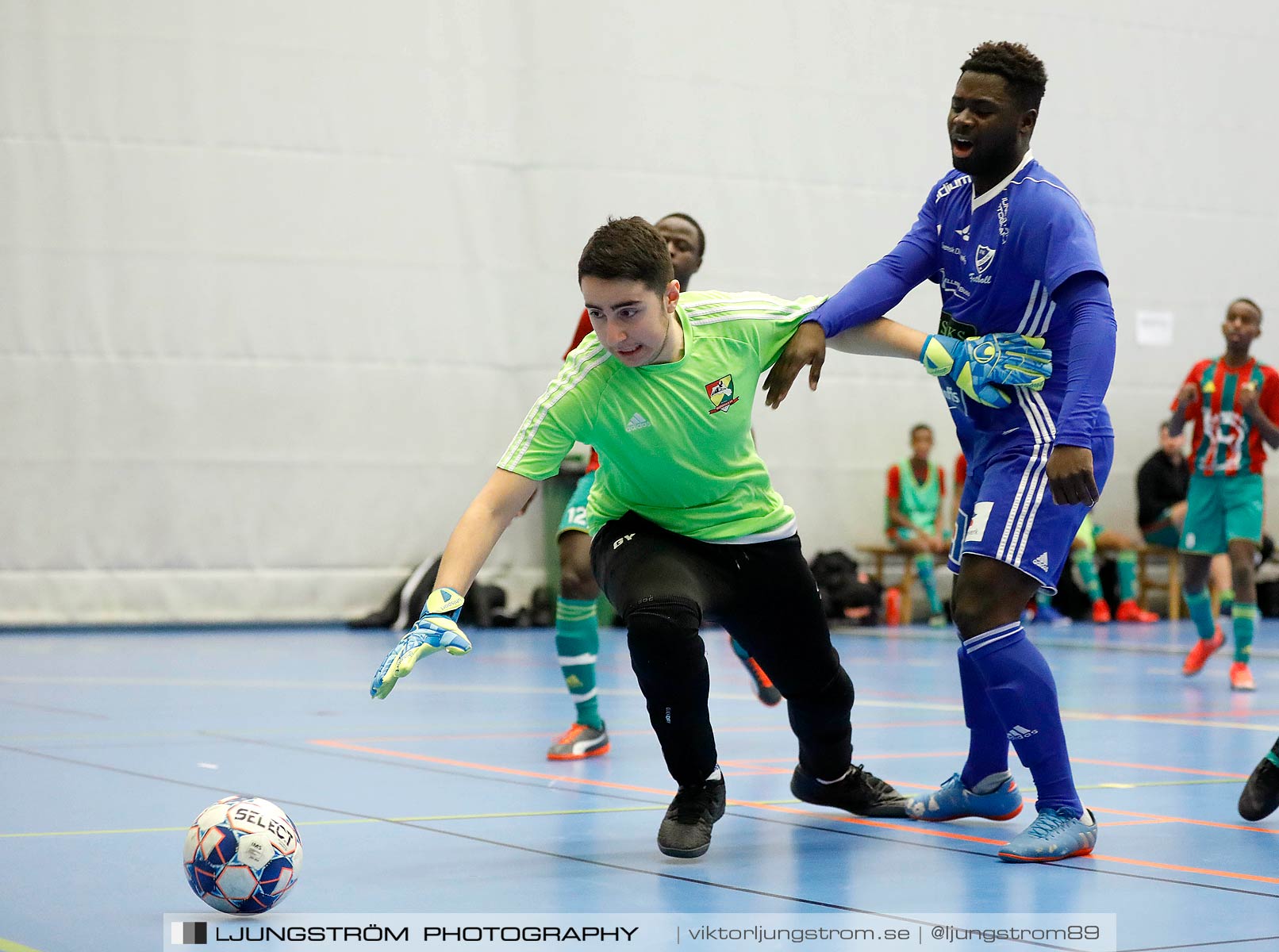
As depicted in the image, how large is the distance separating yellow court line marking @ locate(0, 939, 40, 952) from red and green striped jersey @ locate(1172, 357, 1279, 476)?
793 cm

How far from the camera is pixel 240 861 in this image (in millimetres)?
3424

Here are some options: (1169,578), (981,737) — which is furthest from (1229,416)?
(1169,578)

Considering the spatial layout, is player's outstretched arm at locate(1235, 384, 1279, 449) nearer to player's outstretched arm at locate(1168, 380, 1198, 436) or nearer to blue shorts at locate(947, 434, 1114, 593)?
player's outstretched arm at locate(1168, 380, 1198, 436)

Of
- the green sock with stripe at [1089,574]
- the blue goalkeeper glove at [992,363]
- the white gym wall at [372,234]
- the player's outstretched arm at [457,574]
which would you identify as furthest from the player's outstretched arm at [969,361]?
the green sock with stripe at [1089,574]

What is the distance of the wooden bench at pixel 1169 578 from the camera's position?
16.1 m

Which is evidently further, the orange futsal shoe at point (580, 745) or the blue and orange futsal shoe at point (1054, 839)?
the orange futsal shoe at point (580, 745)

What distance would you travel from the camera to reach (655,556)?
442 cm

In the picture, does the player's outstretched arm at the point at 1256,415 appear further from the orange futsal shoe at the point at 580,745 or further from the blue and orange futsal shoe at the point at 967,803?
the blue and orange futsal shoe at the point at 967,803

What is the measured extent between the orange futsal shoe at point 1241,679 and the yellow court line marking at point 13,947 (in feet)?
25.0

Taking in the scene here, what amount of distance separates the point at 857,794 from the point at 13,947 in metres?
2.56

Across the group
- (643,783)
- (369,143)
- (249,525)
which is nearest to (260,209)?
(369,143)

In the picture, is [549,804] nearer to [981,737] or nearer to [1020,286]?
[981,737]

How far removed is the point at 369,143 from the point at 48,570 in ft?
15.8

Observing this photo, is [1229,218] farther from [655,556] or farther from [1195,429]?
[655,556]
